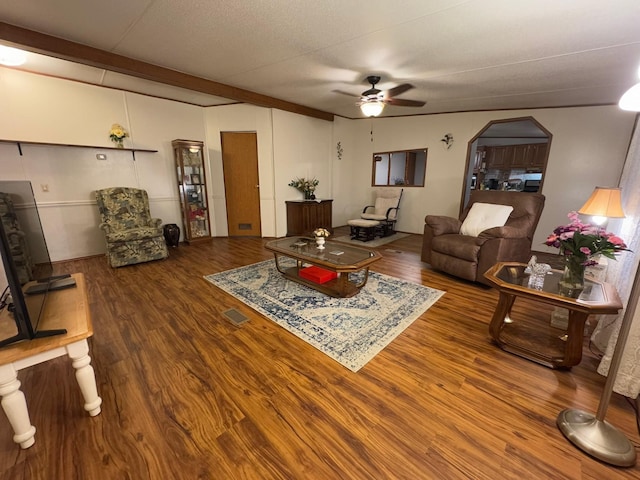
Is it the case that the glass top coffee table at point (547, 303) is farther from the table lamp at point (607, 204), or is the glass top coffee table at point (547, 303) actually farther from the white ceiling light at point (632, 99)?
the white ceiling light at point (632, 99)

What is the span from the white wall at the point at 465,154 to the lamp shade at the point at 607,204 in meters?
2.87

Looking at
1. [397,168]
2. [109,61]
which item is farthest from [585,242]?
[397,168]

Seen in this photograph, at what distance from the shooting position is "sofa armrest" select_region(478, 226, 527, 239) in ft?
9.55

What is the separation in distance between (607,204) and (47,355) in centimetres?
389

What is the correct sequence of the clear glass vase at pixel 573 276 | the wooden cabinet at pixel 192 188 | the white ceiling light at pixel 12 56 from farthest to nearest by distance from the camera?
the wooden cabinet at pixel 192 188 < the white ceiling light at pixel 12 56 < the clear glass vase at pixel 573 276

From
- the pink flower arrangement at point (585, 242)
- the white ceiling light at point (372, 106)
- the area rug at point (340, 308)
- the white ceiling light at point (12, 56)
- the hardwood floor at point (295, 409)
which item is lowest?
the hardwood floor at point (295, 409)

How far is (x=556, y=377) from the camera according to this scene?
1739 mm

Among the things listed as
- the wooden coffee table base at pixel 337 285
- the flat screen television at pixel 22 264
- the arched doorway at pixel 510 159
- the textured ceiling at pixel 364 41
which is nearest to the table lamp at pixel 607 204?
the textured ceiling at pixel 364 41

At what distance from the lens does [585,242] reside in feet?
5.68

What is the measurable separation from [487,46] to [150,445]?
3985 mm

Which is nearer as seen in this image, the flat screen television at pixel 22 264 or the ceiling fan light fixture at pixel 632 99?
the flat screen television at pixel 22 264

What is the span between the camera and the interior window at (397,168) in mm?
6289

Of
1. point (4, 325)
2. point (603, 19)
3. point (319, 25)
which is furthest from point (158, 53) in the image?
point (603, 19)

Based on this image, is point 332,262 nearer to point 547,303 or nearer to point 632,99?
point 547,303
